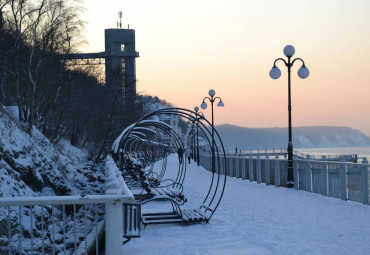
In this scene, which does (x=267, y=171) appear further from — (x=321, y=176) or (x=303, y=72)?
(x=321, y=176)

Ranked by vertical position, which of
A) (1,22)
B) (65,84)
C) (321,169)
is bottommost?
(321,169)

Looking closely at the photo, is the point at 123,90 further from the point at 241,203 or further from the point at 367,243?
the point at 367,243

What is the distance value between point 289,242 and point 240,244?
79 cm

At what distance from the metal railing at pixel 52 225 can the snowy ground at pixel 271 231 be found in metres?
0.99

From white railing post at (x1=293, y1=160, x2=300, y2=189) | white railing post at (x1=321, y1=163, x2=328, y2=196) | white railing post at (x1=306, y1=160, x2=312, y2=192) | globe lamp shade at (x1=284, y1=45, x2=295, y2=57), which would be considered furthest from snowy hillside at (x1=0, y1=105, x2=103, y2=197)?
globe lamp shade at (x1=284, y1=45, x2=295, y2=57)

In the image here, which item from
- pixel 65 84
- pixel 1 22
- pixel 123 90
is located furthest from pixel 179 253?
pixel 123 90

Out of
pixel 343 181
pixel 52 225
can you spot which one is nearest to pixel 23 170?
pixel 343 181

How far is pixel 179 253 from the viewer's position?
294 inches

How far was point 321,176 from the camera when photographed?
50.2 feet

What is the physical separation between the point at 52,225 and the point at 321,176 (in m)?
11.2

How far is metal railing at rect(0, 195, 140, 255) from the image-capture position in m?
5.10

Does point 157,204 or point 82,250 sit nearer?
point 82,250

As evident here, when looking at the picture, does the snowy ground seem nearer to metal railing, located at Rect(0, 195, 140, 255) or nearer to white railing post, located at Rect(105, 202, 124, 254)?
metal railing, located at Rect(0, 195, 140, 255)

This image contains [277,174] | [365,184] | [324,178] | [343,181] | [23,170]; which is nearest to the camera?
[365,184]
